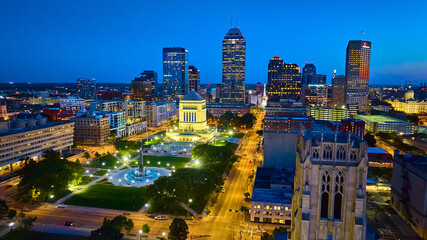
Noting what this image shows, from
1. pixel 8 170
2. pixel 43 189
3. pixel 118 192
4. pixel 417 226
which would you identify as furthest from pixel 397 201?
pixel 8 170

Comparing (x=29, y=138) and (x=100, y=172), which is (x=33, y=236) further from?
(x=29, y=138)

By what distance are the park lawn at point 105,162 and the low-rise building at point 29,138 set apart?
1924cm

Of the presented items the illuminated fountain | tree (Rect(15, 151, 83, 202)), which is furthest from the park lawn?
tree (Rect(15, 151, 83, 202))

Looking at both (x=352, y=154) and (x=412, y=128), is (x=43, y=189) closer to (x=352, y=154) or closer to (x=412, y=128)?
(x=352, y=154)

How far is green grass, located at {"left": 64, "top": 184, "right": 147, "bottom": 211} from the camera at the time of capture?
213 feet

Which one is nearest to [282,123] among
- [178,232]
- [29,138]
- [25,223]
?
[178,232]

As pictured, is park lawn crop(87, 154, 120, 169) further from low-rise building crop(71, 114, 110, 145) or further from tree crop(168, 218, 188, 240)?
tree crop(168, 218, 188, 240)

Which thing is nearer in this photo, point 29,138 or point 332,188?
point 332,188

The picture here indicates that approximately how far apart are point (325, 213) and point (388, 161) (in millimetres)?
90464

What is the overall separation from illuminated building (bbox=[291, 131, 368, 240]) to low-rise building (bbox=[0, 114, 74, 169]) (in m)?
92.1

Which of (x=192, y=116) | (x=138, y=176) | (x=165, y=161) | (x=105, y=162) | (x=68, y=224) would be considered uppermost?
(x=192, y=116)

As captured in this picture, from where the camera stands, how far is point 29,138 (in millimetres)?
95250

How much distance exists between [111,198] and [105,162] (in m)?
34.4

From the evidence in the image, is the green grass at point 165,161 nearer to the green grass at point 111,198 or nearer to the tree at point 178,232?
the green grass at point 111,198
